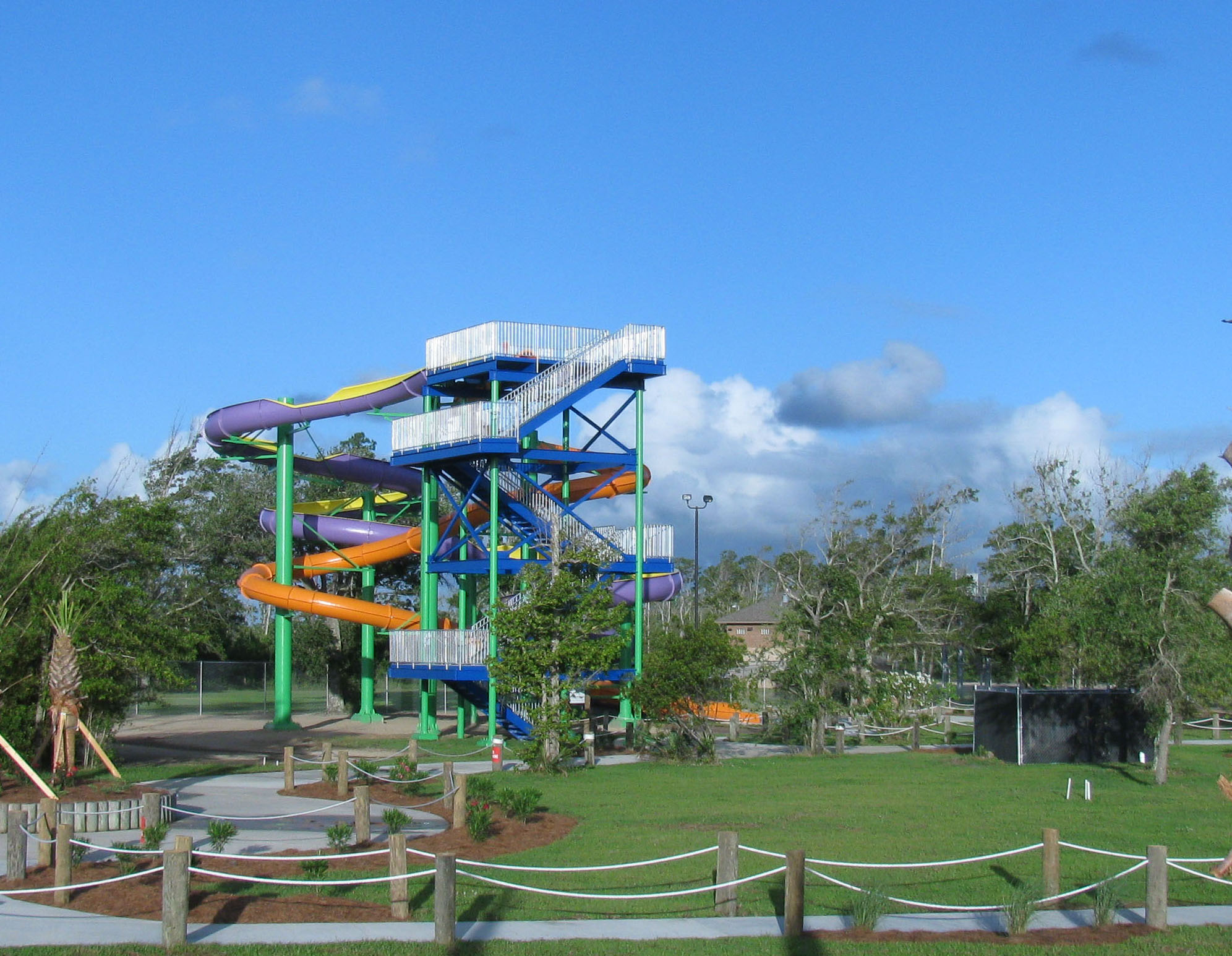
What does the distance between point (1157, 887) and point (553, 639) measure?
16.9 metres

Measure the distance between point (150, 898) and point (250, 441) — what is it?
29281 mm

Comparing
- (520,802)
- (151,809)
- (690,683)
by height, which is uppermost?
(690,683)

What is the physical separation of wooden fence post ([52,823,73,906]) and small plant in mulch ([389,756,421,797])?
9064 millimetres

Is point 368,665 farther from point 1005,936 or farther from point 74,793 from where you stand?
point 1005,936

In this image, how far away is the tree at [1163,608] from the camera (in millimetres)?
24406

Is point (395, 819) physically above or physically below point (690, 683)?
below

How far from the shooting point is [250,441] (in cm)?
4044

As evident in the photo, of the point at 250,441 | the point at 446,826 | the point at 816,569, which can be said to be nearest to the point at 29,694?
the point at 446,826

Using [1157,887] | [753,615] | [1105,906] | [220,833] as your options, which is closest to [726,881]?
[1105,906]

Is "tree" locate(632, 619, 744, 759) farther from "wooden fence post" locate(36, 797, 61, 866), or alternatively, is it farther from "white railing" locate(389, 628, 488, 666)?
"wooden fence post" locate(36, 797, 61, 866)

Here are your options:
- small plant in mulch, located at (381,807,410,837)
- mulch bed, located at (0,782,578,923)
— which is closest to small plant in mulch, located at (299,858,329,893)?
mulch bed, located at (0,782,578,923)

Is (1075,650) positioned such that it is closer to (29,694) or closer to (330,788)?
(330,788)

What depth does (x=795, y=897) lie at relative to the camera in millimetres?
11336

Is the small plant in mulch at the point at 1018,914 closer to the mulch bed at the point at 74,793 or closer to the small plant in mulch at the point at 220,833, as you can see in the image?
the small plant in mulch at the point at 220,833
